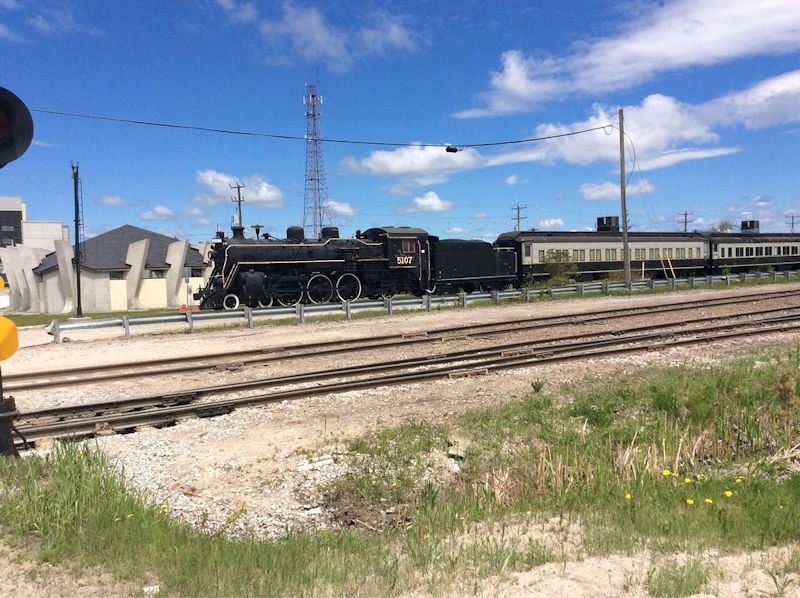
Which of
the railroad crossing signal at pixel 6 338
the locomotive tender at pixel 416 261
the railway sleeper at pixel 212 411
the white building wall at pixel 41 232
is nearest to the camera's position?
the railroad crossing signal at pixel 6 338

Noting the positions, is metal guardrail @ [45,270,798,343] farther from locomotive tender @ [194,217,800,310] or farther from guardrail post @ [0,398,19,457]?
guardrail post @ [0,398,19,457]

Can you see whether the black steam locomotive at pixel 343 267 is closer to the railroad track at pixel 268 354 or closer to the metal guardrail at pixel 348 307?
the metal guardrail at pixel 348 307

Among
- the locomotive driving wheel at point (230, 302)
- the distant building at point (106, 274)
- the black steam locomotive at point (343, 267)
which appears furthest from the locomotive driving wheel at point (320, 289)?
the distant building at point (106, 274)

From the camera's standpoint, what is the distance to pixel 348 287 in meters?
26.3

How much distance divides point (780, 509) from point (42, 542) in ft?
19.3

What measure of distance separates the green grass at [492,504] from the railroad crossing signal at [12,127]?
101 inches

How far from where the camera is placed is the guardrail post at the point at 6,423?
4.85m

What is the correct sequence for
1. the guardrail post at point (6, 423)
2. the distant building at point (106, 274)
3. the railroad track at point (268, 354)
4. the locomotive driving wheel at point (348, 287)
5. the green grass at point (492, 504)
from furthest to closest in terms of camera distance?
the distant building at point (106, 274), the locomotive driving wheel at point (348, 287), the railroad track at point (268, 354), the guardrail post at point (6, 423), the green grass at point (492, 504)

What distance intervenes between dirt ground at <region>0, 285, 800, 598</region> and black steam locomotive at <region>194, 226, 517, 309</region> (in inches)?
347

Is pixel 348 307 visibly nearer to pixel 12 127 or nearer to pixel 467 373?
pixel 467 373

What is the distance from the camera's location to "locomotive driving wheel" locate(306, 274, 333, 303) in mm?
25312

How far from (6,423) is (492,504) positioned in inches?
180

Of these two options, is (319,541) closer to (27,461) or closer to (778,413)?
(27,461)

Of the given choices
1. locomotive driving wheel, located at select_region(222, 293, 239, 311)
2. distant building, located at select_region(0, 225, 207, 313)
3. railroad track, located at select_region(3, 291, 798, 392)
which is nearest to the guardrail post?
railroad track, located at select_region(3, 291, 798, 392)
